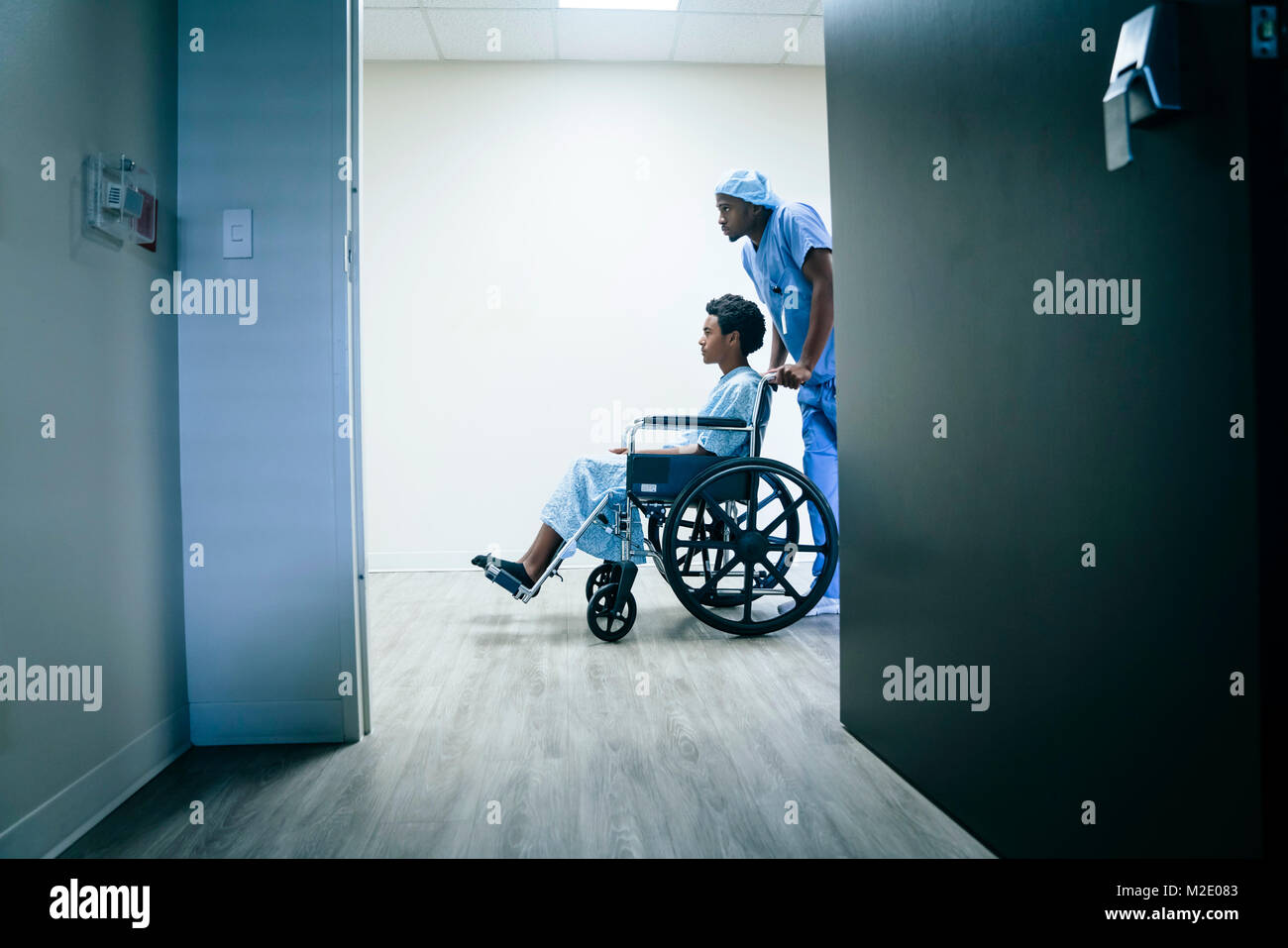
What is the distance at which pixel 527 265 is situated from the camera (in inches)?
155

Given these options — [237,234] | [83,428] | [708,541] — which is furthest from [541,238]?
[83,428]

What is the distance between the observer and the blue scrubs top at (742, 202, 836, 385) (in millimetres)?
2637

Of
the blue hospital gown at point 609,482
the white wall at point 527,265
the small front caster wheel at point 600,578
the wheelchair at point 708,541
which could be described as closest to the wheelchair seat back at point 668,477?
the wheelchair at point 708,541

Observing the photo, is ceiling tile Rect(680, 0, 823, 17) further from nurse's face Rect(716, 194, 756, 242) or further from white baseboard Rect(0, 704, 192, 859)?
white baseboard Rect(0, 704, 192, 859)

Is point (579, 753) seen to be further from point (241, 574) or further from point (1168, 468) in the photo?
point (1168, 468)

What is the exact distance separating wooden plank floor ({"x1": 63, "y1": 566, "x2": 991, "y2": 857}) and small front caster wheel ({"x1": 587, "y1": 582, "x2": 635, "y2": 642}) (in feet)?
0.32

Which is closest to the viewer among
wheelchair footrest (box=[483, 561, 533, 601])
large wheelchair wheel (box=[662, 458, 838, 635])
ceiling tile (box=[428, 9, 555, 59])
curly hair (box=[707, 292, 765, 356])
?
large wheelchair wheel (box=[662, 458, 838, 635])

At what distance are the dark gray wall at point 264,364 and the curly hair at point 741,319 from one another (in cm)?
148

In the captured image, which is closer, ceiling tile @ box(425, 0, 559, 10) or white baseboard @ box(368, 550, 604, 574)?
ceiling tile @ box(425, 0, 559, 10)

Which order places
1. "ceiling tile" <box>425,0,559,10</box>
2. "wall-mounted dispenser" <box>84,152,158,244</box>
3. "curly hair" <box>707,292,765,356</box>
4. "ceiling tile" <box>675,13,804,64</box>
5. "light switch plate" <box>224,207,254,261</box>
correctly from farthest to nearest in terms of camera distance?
"ceiling tile" <box>675,13,804,64</box> → "ceiling tile" <box>425,0,559,10</box> → "curly hair" <box>707,292,765,356</box> → "light switch plate" <box>224,207,254,261</box> → "wall-mounted dispenser" <box>84,152,158,244</box>

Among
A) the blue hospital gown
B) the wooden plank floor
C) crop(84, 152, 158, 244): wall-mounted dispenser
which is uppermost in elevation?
crop(84, 152, 158, 244): wall-mounted dispenser

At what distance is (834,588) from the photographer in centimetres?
292

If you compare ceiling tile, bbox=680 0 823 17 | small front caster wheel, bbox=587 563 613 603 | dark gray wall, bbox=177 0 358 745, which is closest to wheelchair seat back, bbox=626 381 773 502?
small front caster wheel, bbox=587 563 613 603

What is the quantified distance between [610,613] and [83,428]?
1477mm
